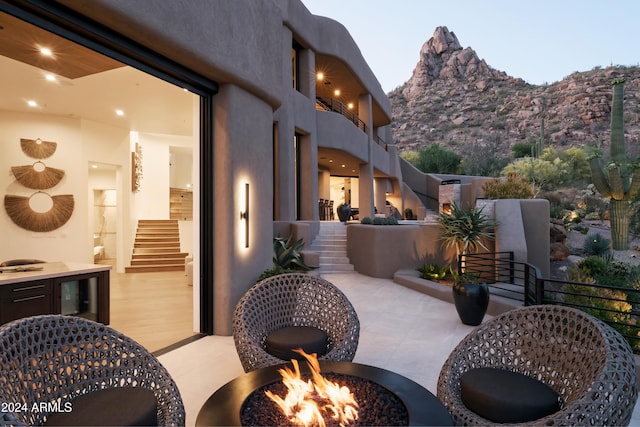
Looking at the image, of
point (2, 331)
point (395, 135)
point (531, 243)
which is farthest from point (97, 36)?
point (395, 135)

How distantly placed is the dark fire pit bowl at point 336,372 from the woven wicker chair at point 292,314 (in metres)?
0.57

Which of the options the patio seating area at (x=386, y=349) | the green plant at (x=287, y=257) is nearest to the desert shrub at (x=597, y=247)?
the patio seating area at (x=386, y=349)

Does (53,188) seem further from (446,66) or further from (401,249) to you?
(446,66)

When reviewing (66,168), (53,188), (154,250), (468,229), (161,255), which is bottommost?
(161,255)

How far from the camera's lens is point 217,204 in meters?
4.78

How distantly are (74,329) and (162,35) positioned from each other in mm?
2686

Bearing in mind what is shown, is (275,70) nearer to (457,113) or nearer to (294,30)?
(294,30)

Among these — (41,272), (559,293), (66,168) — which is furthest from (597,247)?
(66,168)

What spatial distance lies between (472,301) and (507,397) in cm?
308

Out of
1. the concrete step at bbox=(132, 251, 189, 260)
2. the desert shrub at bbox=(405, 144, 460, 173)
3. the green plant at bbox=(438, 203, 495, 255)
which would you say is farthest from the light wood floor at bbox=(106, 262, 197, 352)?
the desert shrub at bbox=(405, 144, 460, 173)

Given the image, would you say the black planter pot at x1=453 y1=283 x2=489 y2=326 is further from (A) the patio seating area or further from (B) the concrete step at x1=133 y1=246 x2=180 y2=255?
(B) the concrete step at x1=133 y1=246 x2=180 y2=255

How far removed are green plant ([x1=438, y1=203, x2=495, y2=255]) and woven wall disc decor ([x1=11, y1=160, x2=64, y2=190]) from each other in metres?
8.22

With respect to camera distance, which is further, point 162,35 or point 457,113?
point 457,113

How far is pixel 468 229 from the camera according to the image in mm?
7504
